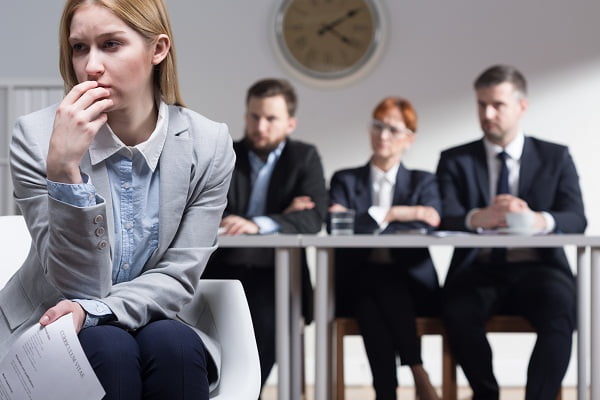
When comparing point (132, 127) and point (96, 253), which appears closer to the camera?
point (96, 253)

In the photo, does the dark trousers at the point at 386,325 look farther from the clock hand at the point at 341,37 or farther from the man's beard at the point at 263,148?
the clock hand at the point at 341,37

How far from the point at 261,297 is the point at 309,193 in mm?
499

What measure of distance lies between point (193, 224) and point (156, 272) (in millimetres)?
105

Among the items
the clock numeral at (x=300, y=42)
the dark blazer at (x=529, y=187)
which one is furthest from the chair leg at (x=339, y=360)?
the clock numeral at (x=300, y=42)

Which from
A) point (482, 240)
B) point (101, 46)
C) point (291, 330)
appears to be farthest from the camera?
point (291, 330)

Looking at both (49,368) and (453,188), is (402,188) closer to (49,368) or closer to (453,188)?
(453,188)

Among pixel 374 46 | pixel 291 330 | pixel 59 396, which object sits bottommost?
pixel 291 330

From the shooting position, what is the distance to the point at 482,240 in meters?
3.00

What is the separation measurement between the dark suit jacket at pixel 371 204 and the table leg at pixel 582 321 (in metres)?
0.52

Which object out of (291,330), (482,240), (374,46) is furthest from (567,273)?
(374,46)

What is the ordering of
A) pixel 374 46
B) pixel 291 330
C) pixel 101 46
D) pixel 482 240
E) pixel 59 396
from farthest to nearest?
pixel 374 46 < pixel 291 330 < pixel 482 240 < pixel 101 46 < pixel 59 396

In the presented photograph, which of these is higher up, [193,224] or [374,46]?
[374,46]

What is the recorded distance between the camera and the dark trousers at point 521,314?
309 centimetres

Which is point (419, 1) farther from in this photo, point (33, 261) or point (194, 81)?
point (33, 261)
